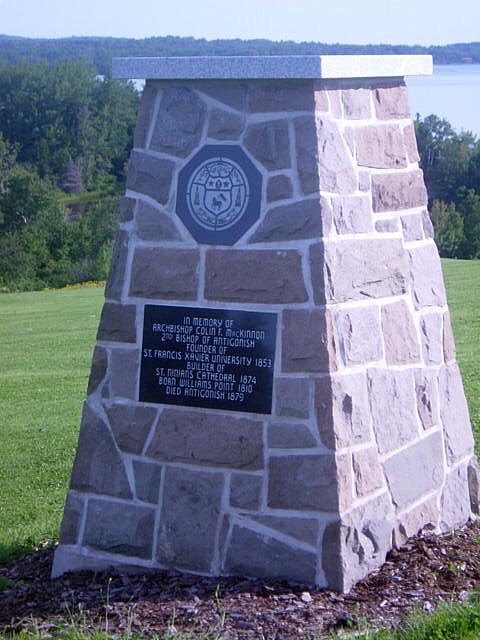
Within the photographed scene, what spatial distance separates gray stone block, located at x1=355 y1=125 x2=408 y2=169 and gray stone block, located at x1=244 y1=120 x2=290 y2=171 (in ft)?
1.44

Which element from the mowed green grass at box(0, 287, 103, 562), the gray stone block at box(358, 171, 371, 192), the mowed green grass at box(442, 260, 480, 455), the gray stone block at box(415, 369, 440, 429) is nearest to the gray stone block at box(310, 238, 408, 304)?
the gray stone block at box(358, 171, 371, 192)

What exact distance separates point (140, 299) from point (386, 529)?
5.48 ft

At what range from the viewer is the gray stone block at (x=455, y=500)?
17.8 feet

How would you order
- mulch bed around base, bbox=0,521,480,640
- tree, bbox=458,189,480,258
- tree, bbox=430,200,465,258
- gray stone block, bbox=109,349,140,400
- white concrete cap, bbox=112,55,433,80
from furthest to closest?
tree, bbox=458,189,480,258, tree, bbox=430,200,465,258, gray stone block, bbox=109,349,140,400, white concrete cap, bbox=112,55,433,80, mulch bed around base, bbox=0,521,480,640

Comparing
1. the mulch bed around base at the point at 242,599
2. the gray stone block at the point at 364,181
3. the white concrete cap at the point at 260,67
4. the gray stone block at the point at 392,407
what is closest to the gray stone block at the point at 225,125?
the white concrete cap at the point at 260,67

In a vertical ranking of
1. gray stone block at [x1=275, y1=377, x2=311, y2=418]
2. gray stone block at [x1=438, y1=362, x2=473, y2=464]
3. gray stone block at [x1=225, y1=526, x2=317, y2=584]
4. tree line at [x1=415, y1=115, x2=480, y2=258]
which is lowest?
gray stone block at [x1=225, y1=526, x2=317, y2=584]

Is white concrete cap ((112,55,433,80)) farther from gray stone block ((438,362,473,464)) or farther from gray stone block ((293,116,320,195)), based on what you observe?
gray stone block ((438,362,473,464))

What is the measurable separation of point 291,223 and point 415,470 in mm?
1520

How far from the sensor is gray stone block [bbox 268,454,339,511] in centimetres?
453

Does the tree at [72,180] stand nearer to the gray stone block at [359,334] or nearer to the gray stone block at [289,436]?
the gray stone block at [359,334]

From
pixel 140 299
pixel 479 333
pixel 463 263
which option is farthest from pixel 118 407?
pixel 463 263

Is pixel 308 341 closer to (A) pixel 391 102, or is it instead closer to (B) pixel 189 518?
(B) pixel 189 518

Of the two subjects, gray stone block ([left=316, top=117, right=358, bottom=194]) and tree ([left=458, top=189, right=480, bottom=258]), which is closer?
gray stone block ([left=316, top=117, right=358, bottom=194])

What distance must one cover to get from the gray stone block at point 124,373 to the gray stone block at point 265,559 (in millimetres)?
888
